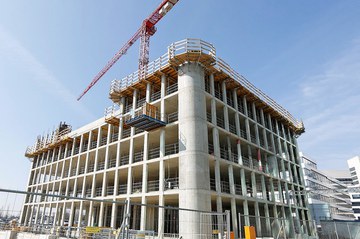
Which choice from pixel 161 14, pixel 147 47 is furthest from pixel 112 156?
pixel 161 14

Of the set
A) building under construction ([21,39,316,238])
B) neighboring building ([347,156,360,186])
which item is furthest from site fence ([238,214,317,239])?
neighboring building ([347,156,360,186])

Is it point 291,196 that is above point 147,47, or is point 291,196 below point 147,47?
below

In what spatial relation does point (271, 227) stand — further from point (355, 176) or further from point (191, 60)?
point (355, 176)

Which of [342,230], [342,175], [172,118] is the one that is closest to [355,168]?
[342,175]

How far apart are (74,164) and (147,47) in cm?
2368

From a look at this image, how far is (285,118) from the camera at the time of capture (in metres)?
34.7

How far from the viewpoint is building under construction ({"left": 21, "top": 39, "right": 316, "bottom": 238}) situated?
18.7m

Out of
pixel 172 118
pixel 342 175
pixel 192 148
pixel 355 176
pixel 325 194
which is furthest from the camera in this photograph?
pixel 342 175

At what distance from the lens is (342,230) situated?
869 inches

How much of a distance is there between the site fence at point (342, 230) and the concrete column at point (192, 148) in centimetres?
1423

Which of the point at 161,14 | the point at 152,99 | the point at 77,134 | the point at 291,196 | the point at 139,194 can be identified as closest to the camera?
the point at 139,194

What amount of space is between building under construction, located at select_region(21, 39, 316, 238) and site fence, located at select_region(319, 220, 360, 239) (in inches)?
105

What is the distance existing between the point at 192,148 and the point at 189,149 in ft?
0.80

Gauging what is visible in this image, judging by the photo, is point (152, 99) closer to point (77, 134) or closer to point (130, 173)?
point (130, 173)
